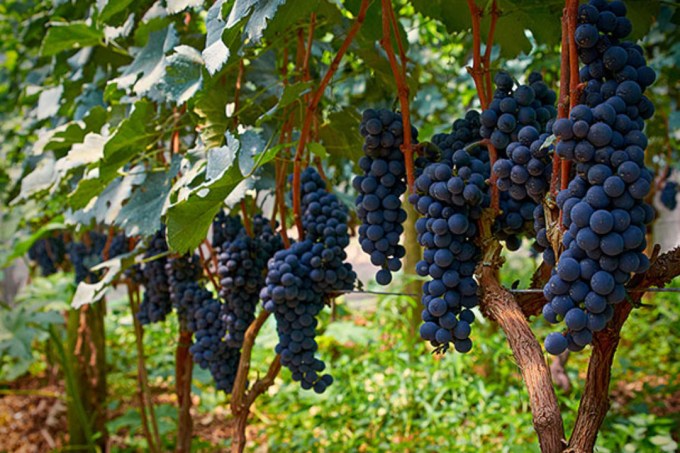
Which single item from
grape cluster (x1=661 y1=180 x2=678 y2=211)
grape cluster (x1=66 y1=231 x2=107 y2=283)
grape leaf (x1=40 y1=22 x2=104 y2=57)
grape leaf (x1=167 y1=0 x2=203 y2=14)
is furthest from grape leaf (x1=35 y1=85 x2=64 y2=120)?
grape cluster (x1=661 y1=180 x2=678 y2=211)

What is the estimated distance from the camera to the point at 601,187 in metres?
0.53

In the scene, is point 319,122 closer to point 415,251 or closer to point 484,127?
point 484,127

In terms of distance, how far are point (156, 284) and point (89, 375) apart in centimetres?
106

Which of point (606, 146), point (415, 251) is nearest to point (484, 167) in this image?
point (606, 146)

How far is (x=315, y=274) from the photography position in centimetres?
94

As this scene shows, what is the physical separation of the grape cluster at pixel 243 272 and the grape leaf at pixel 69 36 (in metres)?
0.49

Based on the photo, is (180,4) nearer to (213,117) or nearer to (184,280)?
(213,117)

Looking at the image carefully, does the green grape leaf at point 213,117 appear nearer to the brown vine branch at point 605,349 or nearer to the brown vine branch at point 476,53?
the brown vine branch at point 476,53

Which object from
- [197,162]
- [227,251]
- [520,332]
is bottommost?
[520,332]

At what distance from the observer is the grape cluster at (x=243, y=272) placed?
1.06 meters

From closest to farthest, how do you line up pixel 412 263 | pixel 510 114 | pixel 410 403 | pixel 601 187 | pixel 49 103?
1. pixel 601 187
2. pixel 510 114
3. pixel 49 103
4. pixel 410 403
5. pixel 412 263

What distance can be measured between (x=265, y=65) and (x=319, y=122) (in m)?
0.16

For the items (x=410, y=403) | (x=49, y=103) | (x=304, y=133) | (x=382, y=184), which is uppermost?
(x=49, y=103)

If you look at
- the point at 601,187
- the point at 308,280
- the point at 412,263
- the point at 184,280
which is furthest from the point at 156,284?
the point at 412,263
